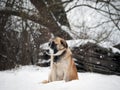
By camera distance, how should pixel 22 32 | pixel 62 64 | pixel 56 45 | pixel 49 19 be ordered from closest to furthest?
1. pixel 56 45
2. pixel 62 64
3. pixel 22 32
4. pixel 49 19

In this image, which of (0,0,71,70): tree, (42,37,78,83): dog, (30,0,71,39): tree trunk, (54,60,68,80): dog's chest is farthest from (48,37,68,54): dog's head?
(30,0,71,39): tree trunk

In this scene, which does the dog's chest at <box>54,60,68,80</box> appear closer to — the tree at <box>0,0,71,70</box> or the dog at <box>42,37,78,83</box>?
the dog at <box>42,37,78,83</box>

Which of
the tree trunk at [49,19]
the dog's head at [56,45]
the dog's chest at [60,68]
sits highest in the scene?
the tree trunk at [49,19]

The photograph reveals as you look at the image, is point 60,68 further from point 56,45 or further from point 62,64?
point 56,45

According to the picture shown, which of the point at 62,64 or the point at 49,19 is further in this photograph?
the point at 49,19

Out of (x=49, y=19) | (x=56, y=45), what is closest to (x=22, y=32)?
(x=49, y=19)

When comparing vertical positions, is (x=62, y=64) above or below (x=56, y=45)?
below

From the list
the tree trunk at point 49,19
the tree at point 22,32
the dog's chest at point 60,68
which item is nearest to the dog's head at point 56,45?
the dog's chest at point 60,68

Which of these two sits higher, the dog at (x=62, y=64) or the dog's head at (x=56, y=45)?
the dog's head at (x=56, y=45)

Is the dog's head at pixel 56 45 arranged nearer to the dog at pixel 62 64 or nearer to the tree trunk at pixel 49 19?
the dog at pixel 62 64

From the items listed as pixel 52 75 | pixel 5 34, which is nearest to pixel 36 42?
pixel 5 34

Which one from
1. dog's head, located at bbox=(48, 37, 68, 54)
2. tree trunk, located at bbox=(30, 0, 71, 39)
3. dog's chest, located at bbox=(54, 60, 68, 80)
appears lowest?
dog's chest, located at bbox=(54, 60, 68, 80)

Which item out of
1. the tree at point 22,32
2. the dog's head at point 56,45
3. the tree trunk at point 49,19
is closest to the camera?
the dog's head at point 56,45

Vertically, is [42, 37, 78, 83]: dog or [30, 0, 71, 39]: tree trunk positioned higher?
[30, 0, 71, 39]: tree trunk
